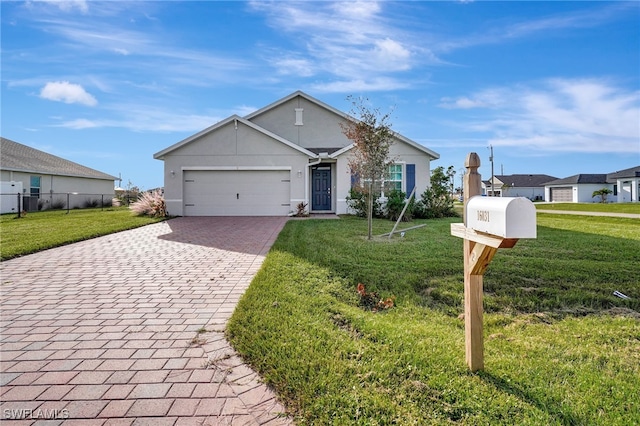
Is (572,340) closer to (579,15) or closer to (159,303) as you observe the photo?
(159,303)

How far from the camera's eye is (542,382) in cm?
234

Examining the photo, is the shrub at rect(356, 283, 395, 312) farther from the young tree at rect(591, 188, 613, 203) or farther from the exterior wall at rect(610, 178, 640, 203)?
the young tree at rect(591, 188, 613, 203)

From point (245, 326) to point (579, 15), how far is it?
540 inches

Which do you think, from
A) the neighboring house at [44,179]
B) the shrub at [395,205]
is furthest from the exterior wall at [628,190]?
the neighboring house at [44,179]

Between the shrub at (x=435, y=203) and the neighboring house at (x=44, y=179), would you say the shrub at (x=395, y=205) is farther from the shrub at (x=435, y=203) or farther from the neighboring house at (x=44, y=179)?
the neighboring house at (x=44, y=179)

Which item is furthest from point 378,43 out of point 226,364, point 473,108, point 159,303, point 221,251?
point 226,364

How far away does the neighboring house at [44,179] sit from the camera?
19672 mm

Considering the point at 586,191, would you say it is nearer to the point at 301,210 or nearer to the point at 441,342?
the point at 301,210

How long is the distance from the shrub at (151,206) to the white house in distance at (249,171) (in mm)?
429

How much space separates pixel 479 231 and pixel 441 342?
50.0 inches

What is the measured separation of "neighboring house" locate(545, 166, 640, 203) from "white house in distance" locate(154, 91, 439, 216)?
115ft

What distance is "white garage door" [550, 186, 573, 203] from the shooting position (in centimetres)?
4400

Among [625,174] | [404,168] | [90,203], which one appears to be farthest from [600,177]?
[90,203]

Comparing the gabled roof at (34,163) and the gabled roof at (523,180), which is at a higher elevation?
the gabled roof at (523,180)
